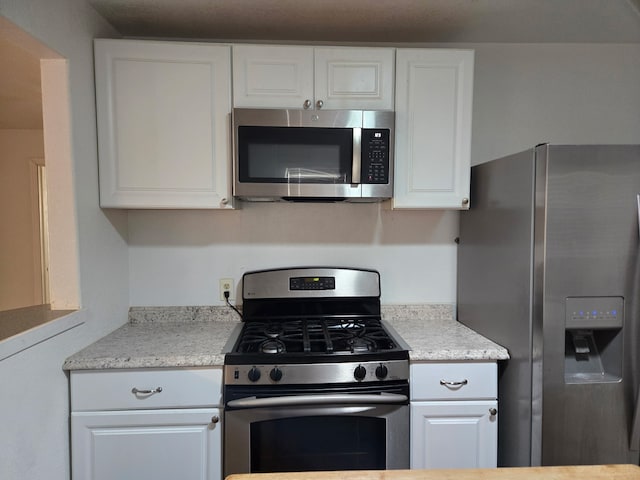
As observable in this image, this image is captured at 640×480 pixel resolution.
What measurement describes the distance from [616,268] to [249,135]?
1491 millimetres

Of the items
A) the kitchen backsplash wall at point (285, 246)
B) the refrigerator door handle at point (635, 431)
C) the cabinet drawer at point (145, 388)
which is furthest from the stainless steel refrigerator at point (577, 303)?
the cabinet drawer at point (145, 388)

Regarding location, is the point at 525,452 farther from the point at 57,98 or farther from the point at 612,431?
the point at 57,98

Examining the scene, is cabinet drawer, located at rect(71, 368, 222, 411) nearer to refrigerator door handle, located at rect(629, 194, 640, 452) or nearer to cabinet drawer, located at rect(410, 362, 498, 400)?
cabinet drawer, located at rect(410, 362, 498, 400)

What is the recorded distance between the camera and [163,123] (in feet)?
5.15

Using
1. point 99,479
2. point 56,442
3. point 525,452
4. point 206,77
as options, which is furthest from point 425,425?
point 206,77

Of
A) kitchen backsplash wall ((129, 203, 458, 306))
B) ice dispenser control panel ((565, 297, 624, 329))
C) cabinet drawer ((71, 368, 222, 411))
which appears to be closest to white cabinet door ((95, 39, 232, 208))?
kitchen backsplash wall ((129, 203, 458, 306))

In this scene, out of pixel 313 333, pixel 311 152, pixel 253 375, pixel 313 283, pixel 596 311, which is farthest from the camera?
pixel 313 283

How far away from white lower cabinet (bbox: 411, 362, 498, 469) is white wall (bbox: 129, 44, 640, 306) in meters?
0.56

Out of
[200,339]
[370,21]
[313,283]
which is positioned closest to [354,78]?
[370,21]

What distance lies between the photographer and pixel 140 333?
1.67 meters

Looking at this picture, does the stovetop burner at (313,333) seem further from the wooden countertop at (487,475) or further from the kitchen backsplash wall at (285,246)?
the wooden countertop at (487,475)

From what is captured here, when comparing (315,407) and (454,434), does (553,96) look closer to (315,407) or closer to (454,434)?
(454,434)

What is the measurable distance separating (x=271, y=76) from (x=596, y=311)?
158cm

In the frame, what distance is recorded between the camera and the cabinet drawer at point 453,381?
4.75ft
